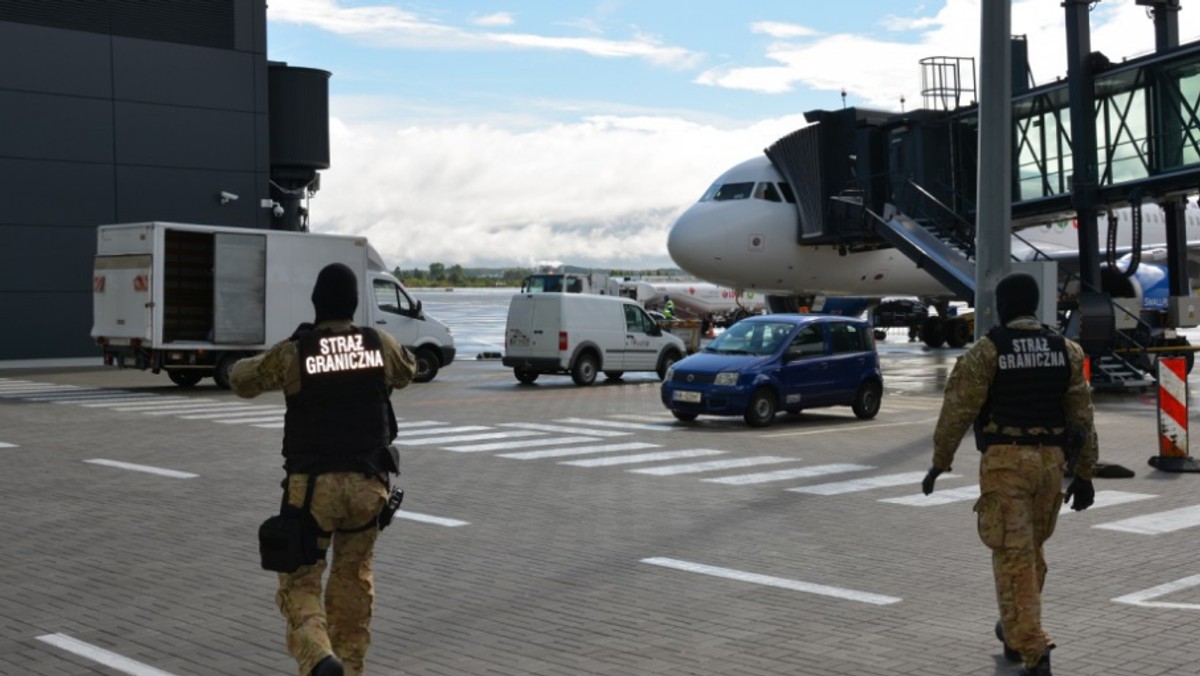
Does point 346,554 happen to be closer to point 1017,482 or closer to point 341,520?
point 341,520

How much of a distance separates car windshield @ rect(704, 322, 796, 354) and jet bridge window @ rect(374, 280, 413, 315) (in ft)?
36.0

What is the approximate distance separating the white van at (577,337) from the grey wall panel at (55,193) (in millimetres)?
15960

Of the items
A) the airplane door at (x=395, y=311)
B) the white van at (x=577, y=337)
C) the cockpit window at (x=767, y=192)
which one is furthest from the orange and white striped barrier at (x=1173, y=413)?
the cockpit window at (x=767, y=192)

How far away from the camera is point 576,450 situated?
17922mm

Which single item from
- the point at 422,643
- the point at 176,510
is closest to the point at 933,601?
the point at 422,643

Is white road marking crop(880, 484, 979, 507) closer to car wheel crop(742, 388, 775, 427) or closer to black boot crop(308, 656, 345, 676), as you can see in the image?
car wheel crop(742, 388, 775, 427)

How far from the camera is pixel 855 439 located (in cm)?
1930

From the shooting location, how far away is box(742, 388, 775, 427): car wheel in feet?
68.4

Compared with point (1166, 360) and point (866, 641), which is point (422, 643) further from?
point (1166, 360)

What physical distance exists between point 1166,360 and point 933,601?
7878 millimetres

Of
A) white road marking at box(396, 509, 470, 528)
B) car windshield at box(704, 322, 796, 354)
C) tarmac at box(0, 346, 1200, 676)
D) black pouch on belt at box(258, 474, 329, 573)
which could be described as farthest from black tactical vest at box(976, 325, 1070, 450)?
car windshield at box(704, 322, 796, 354)

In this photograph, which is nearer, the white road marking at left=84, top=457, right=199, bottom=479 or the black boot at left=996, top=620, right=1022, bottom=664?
the black boot at left=996, top=620, right=1022, bottom=664

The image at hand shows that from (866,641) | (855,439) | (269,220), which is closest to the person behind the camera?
(866,641)

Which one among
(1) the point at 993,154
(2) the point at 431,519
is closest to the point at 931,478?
(2) the point at 431,519
